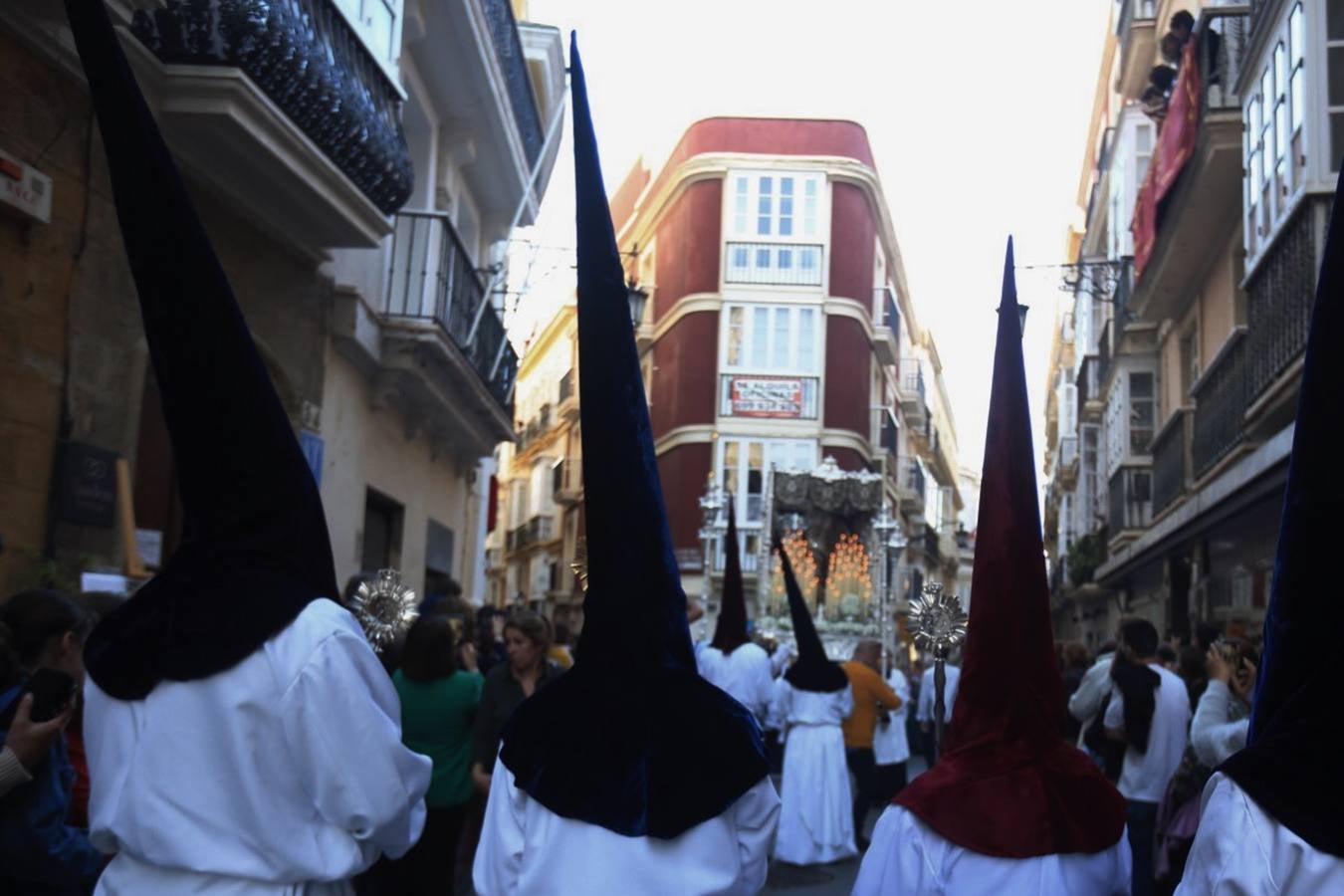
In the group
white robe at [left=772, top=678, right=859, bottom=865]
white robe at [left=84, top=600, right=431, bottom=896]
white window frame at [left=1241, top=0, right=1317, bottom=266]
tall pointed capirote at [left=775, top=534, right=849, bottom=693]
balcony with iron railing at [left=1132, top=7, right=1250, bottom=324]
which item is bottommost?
white robe at [left=772, top=678, right=859, bottom=865]

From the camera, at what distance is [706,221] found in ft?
132

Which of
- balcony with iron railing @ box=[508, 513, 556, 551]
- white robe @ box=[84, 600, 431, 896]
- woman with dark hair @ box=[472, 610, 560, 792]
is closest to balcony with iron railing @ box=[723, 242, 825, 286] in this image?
balcony with iron railing @ box=[508, 513, 556, 551]

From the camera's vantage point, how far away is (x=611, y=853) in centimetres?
390

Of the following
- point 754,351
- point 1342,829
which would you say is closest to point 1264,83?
point 1342,829

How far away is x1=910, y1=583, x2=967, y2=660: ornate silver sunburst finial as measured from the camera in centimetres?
584

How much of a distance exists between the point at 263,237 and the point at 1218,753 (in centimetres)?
804

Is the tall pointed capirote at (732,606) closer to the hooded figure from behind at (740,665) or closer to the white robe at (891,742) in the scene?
the hooded figure from behind at (740,665)

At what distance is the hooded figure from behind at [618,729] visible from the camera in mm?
3920

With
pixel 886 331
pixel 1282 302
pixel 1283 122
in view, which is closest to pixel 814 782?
pixel 1282 302

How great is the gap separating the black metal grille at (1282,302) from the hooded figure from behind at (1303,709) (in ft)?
30.2

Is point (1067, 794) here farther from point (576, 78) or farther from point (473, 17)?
point (473, 17)

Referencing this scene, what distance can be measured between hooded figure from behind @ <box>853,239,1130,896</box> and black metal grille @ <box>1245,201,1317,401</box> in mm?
7868

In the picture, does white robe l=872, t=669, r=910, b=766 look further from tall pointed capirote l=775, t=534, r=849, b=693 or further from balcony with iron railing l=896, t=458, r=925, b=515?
balcony with iron railing l=896, t=458, r=925, b=515

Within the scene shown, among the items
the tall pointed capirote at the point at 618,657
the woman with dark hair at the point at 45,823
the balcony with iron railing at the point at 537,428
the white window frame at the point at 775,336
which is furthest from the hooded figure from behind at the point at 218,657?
the balcony with iron railing at the point at 537,428
